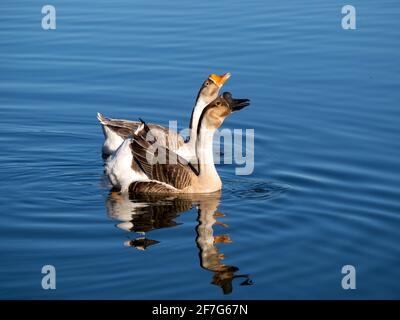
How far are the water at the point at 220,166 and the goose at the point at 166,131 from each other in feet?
1.87

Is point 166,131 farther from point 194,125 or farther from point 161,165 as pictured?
point 161,165

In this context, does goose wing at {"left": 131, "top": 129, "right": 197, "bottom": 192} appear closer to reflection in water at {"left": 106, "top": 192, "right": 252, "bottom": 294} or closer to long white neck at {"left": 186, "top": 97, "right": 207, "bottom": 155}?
reflection in water at {"left": 106, "top": 192, "right": 252, "bottom": 294}

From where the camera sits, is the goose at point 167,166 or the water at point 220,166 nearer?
the water at point 220,166

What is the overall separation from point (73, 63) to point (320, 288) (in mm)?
11501

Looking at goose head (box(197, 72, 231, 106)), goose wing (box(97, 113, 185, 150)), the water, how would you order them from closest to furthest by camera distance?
the water, goose wing (box(97, 113, 185, 150)), goose head (box(197, 72, 231, 106))

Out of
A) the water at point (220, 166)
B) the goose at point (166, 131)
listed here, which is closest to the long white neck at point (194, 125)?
the goose at point (166, 131)

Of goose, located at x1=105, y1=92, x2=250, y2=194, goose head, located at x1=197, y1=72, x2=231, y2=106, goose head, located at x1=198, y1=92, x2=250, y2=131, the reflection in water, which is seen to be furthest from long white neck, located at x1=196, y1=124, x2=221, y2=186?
goose head, located at x1=197, y1=72, x2=231, y2=106

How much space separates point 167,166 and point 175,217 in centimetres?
151

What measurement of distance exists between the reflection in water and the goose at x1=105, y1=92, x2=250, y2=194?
17 cm

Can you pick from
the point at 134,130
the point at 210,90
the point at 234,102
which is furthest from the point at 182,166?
the point at 210,90

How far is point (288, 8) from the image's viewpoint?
23.7 meters

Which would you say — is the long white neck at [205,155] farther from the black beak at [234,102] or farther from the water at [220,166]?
the black beak at [234,102]

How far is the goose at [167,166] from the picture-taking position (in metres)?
13.8

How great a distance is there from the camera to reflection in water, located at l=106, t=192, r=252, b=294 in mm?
10625
